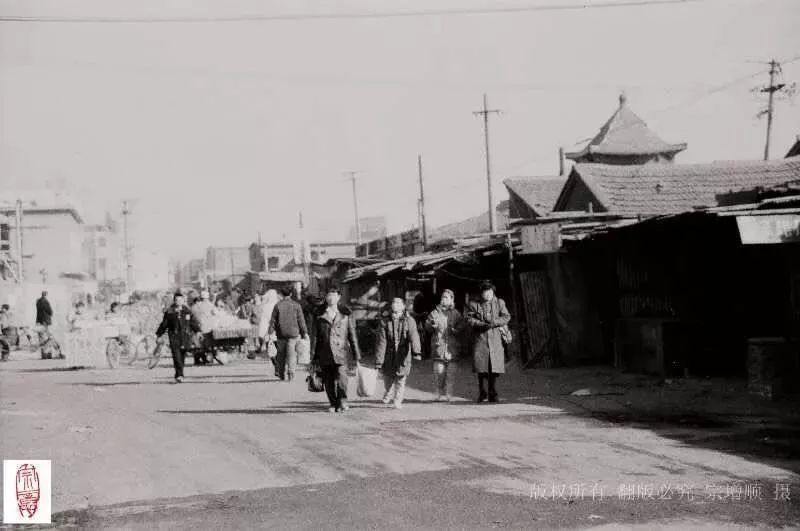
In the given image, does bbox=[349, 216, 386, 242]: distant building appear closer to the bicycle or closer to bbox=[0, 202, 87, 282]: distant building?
bbox=[0, 202, 87, 282]: distant building

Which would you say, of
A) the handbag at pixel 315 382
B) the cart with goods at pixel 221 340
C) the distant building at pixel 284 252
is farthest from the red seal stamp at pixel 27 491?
the distant building at pixel 284 252

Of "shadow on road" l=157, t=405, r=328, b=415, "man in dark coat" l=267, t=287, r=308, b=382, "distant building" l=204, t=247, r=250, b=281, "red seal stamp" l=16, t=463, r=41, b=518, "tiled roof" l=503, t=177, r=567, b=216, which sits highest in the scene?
"distant building" l=204, t=247, r=250, b=281

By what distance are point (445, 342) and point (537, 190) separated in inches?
1328

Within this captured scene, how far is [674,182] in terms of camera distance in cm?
2995

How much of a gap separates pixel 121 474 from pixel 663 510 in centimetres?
499

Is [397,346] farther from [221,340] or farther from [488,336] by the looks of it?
[221,340]

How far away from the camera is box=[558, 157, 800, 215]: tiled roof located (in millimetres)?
28797

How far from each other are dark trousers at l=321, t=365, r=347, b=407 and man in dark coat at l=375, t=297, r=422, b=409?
2.43 ft

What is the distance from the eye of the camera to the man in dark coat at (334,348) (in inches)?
509

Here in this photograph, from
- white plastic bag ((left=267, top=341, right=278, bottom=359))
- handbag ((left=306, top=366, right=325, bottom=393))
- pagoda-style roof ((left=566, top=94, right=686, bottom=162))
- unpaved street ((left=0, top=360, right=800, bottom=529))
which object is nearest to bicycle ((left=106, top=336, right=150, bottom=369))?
white plastic bag ((left=267, top=341, right=278, bottom=359))

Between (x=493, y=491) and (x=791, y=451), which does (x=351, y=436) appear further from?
(x=791, y=451)

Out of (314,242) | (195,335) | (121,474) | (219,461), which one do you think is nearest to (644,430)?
(219,461)

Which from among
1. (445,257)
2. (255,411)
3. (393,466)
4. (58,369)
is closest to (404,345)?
(255,411)

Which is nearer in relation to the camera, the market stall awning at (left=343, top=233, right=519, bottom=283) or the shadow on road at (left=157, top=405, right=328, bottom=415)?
the shadow on road at (left=157, top=405, right=328, bottom=415)
